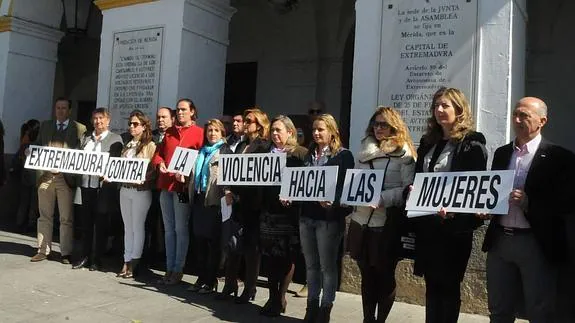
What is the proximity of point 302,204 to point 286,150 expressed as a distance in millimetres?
534

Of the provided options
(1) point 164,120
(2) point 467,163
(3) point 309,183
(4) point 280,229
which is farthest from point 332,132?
(1) point 164,120

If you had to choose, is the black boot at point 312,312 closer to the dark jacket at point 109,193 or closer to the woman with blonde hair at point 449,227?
the woman with blonde hair at point 449,227

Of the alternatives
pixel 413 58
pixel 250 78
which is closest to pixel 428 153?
pixel 413 58

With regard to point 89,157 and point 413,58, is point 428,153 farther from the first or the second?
point 89,157

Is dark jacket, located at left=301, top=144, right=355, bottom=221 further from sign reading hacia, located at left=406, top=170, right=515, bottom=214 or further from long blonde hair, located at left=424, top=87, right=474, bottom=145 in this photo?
long blonde hair, located at left=424, top=87, right=474, bottom=145

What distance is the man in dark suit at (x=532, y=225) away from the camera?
338cm

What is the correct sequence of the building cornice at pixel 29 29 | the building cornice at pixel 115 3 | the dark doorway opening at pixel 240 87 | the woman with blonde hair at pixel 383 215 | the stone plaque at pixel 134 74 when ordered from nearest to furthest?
the woman with blonde hair at pixel 383 215, the stone plaque at pixel 134 74, the building cornice at pixel 115 3, the building cornice at pixel 29 29, the dark doorway opening at pixel 240 87

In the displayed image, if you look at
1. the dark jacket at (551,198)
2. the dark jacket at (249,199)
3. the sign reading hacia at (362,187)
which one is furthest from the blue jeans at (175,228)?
the dark jacket at (551,198)

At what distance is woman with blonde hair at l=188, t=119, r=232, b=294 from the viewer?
5.60 meters

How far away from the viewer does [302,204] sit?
4.79 metres

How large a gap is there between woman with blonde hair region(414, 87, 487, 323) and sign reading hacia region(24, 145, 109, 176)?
387 cm

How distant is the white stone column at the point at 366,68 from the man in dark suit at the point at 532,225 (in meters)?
2.49

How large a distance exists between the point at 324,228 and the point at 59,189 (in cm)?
367

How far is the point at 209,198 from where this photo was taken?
5582mm
